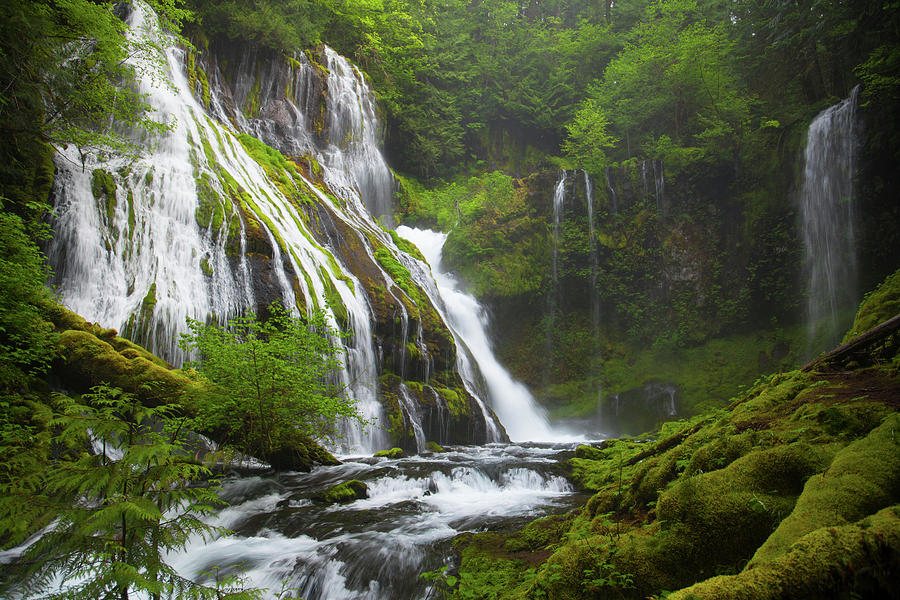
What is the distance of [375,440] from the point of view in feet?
32.4

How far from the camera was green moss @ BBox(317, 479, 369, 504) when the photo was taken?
6.03 meters

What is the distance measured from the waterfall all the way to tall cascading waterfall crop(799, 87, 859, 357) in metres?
8.75

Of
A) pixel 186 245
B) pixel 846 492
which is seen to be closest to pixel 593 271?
pixel 186 245

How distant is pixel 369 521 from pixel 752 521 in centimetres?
414

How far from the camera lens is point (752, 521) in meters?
2.35

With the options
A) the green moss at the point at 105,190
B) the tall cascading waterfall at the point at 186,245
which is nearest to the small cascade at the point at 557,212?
the tall cascading waterfall at the point at 186,245

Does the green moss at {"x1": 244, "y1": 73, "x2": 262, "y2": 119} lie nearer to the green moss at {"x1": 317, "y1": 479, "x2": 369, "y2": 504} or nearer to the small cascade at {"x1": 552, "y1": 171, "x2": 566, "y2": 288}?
the small cascade at {"x1": 552, "y1": 171, "x2": 566, "y2": 288}

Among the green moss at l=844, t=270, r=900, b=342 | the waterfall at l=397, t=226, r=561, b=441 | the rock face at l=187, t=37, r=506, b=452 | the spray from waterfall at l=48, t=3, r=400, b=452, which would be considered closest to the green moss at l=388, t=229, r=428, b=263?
the rock face at l=187, t=37, r=506, b=452

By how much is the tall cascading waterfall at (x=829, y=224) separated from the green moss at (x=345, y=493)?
1411 cm

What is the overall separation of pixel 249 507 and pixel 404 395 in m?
5.21

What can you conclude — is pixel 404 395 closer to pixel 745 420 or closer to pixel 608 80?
pixel 745 420

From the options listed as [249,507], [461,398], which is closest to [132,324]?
[249,507]

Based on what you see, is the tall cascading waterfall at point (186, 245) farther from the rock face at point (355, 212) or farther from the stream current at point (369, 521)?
the stream current at point (369, 521)

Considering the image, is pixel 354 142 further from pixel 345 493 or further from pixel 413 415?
pixel 345 493
